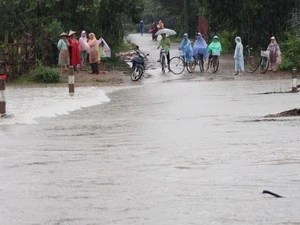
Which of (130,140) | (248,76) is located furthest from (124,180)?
(248,76)

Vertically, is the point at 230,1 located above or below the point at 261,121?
above

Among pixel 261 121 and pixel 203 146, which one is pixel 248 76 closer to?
pixel 261 121

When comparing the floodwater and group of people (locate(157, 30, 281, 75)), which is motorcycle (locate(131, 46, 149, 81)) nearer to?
group of people (locate(157, 30, 281, 75))

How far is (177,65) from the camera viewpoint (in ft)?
124

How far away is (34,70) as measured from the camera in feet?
113

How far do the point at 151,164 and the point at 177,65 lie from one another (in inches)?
1058

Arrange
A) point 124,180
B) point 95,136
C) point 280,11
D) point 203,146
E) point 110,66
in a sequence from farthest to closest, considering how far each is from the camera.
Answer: point 280,11 → point 110,66 → point 95,136 → point 203,146 → point 124,180

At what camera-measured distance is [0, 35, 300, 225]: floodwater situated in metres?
8.11

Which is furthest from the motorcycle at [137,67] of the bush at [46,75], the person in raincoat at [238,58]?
the person in raincoat at [238,58]

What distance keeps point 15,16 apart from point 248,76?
461 inches

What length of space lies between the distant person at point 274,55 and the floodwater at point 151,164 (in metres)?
13.2

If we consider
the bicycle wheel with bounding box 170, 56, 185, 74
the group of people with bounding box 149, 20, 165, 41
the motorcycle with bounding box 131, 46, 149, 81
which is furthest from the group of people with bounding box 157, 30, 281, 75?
the group of people with bounding box 149, 20, 165, 41

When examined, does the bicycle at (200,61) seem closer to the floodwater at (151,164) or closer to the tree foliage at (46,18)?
the tree foliage at (46,18)

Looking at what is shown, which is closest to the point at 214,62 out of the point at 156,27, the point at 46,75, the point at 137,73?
the point at 137,73
